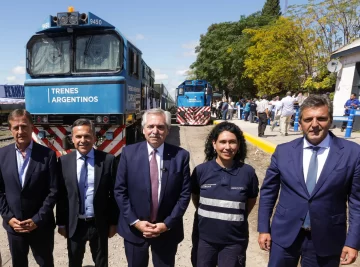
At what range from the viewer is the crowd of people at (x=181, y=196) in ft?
7.02

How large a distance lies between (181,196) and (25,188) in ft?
4.53

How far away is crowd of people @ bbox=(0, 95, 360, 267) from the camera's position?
2139mm

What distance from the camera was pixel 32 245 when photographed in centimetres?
260

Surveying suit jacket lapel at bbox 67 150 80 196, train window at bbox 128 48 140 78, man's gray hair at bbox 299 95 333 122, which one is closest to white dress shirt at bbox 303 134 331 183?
man's gray hair at bbox 299 95 333 122

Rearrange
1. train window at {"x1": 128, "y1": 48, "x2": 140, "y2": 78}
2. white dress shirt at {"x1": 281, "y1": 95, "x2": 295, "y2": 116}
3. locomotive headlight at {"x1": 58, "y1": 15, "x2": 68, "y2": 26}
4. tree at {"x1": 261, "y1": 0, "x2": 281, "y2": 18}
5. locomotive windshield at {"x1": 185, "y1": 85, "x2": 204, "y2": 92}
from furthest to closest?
1. tree at {"x1": 261, "y1": 0, "x2": 281, "y2": 18}
2. locomotive windshield at {"x1": 185, "y1": 85, "x2": 204, "y2": 92}
3. white dress shirt at {"x1": 281, "y1": 95, "x2": 295, "y2": 116}
4. train window at {"x1": 128, "y1": 48, "x2": 140, "y2": 78}
5. locomotive headlight at {"x1": 58, "y1": 15, "x2": 68, "y2": 26}

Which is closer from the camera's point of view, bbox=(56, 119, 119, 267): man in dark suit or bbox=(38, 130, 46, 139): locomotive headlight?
bbox=(56, 119, 119, 267): man in dark suit

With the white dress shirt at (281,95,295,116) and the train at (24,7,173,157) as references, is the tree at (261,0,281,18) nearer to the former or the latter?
the white dress shirt at (281,95,295,116)

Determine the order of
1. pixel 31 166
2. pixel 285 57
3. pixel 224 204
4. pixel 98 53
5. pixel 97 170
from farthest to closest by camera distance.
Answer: pixel 285 57, pixel 98 53, pixel 97 170, pixel 31 166, pixel 224 204

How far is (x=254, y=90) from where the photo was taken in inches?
1305

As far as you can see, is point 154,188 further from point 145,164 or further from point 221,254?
point 221,254

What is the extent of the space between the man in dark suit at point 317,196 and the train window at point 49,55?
221 inches

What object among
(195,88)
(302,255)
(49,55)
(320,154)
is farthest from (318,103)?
(195,88)

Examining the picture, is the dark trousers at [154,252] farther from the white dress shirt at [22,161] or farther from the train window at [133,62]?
the train window at [133,62]

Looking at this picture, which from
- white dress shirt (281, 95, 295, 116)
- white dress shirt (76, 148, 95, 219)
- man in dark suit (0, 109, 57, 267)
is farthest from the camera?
white dress shirt (281, 95, 295, 116)
